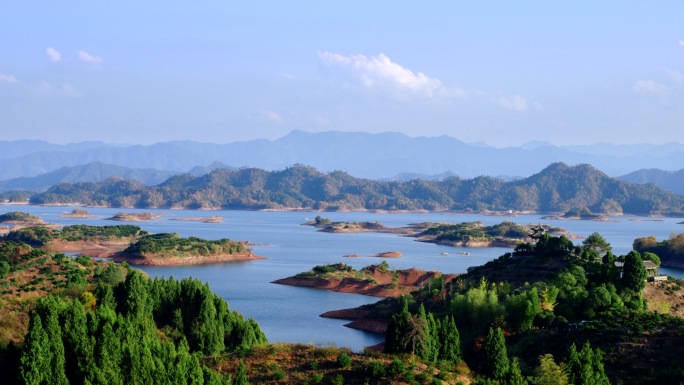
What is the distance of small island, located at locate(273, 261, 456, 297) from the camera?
77.4 meters

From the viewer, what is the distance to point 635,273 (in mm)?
47969

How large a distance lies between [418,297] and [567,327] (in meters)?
19.2

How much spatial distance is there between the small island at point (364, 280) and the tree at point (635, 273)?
29.8m

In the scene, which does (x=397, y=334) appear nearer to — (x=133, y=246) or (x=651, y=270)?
(x=651, y=270)

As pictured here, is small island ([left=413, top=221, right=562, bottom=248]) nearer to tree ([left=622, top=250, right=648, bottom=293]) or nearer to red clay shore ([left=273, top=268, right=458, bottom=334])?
red clay shore ([left=273, top=268, right=458, bottom=334])

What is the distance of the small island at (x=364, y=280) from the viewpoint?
77.4 m

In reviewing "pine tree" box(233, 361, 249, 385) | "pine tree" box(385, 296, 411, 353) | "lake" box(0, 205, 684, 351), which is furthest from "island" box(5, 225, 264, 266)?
"pine tree" box(233, 361, 249, 385)

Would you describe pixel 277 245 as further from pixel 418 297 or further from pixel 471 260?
pixel 418 297

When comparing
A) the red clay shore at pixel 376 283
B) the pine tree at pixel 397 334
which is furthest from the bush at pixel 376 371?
the red clay shore at pixel 376 283

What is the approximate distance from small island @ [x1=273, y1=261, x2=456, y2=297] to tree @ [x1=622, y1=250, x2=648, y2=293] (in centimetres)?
2984

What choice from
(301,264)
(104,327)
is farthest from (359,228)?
(104,327)

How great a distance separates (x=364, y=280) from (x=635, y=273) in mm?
35257

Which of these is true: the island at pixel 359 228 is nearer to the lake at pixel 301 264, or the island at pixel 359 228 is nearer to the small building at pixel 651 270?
the lake at pixel 301 264

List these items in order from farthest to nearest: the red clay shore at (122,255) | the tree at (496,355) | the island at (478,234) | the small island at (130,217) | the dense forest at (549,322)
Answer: the small island at (130,217) → the island at (478,234) → the red clay shore at (122,255) → the tree at (496,355) → the dense forest at (549,322)
